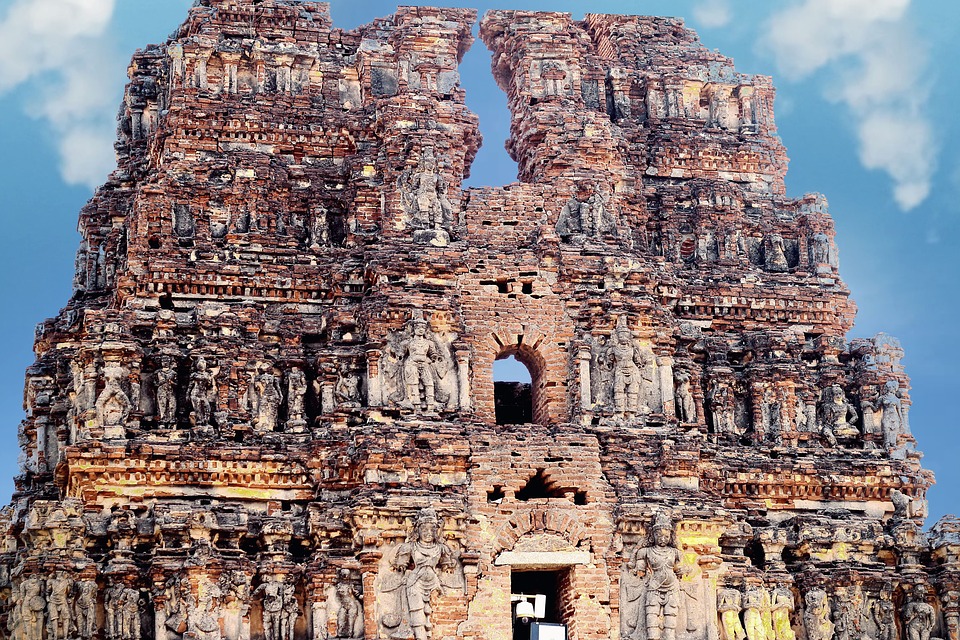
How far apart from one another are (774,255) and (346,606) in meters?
11.4

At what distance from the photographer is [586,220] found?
3003cm

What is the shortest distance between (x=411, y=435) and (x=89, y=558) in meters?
5.50

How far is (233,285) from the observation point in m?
28.6

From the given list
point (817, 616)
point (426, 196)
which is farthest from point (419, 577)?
point (426, 196)

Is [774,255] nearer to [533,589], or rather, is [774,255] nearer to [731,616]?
[731,616]

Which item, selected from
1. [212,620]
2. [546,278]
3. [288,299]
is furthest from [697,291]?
[212,620]

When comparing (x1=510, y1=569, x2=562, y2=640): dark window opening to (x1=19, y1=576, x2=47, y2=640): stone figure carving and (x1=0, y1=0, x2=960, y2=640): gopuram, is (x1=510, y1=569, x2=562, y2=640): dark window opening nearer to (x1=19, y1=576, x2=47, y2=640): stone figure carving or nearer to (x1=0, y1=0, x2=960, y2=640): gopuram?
(x1=0, y1=0, x2=960, y2=640): gopuram

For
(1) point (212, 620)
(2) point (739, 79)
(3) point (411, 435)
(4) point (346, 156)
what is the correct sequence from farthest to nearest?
1. (2) point (739, 79)
2. (4) point (346, 156)
3. (3) point (411, 435)
4. (1) point (212, 620)

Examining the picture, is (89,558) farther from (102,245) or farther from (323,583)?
(102,245)

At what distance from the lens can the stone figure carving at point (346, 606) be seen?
25234 mm

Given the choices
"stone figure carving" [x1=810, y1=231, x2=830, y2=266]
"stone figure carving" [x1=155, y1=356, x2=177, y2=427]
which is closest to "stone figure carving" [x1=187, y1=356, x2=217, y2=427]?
"stone figure carving" [x1=155, y1=356, x2=177, y2=427]

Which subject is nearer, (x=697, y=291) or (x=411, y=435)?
(x=411, y=435)

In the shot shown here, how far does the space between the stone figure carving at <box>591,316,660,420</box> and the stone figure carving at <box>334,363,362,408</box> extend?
4.11 m

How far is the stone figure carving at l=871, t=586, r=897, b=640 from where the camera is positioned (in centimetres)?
2712
